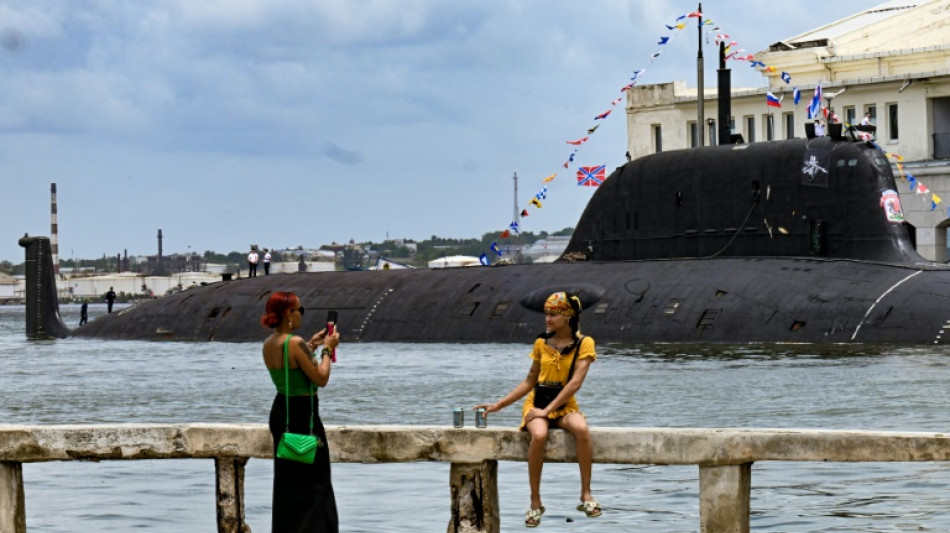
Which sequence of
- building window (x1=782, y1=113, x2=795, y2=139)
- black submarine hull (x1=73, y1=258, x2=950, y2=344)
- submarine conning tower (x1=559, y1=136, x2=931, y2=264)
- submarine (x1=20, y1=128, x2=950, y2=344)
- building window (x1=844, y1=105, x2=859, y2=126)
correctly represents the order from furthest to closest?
building window (x1=782, y1=113, x2=795, y2=139) < building window (x1=844, y1=105, x2=859, y2=126) < submarine conning tower (x1=559, y1=136, x2=931, y2=264) < submarine (x1=20, y1=128, x2=950, y2=344) < black submarine hull (x1=73, y1=258, x2=950, y2=344)

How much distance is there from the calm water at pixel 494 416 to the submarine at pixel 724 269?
0.54 metres

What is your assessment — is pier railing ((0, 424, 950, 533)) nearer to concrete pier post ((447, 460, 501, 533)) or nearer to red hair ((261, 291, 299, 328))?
concrete pier post ((447, 460, 501, 533))

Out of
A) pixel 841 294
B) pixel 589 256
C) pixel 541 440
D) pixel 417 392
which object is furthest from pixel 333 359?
pixel 589 256

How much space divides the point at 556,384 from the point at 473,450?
79 centimetres

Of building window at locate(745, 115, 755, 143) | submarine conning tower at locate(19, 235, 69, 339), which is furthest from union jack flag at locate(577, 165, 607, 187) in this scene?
building window at locate(745, 115, 755, 143)

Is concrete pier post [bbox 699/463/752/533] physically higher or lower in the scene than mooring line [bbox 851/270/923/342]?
lower

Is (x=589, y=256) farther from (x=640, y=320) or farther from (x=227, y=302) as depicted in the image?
(x=227, y=302)

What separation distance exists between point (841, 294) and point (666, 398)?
7.54m

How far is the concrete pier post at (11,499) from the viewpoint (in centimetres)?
1067

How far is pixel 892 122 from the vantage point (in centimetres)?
5900

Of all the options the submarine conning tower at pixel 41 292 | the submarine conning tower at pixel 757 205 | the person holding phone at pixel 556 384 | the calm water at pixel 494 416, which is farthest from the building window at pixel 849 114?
the person holding phone at pixel 556 384

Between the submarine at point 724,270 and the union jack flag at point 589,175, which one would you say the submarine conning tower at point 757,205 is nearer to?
the submarine at point 724,270

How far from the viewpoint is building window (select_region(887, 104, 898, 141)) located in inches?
2313

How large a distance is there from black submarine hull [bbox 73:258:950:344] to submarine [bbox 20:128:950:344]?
0.04 meters
